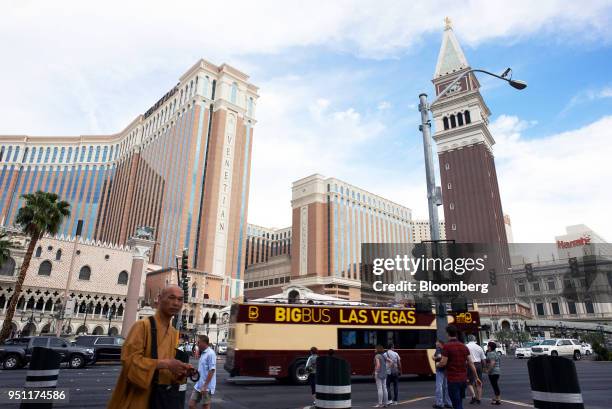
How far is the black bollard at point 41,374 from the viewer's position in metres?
5.55

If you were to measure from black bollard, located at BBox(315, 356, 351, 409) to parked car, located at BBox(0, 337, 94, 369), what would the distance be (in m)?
19.9

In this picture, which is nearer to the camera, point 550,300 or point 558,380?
point 558,380

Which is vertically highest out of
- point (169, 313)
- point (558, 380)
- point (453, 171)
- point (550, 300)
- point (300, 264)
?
point (453, 171)

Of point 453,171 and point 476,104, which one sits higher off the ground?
Answer: point 476,104

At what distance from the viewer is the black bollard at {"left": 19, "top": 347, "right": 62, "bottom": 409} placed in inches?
218

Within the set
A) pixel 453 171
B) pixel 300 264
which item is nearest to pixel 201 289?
pixel 300 264

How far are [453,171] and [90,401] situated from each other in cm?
9207

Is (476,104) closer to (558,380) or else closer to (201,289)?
(201,289)

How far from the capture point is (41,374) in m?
5.64

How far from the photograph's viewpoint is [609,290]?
77.0 meters

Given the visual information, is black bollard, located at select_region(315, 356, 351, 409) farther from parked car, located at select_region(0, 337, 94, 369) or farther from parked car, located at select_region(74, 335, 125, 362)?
parked car, located at select_region(74, 335, 125, 362)

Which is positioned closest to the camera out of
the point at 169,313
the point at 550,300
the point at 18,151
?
the point at 169,313

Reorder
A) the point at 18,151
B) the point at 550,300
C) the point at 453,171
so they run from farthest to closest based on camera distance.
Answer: the point at 18,151, the point at 453,171, the point at 550,300

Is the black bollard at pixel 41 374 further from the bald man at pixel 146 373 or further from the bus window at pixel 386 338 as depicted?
the bus window at pixel 386 338
